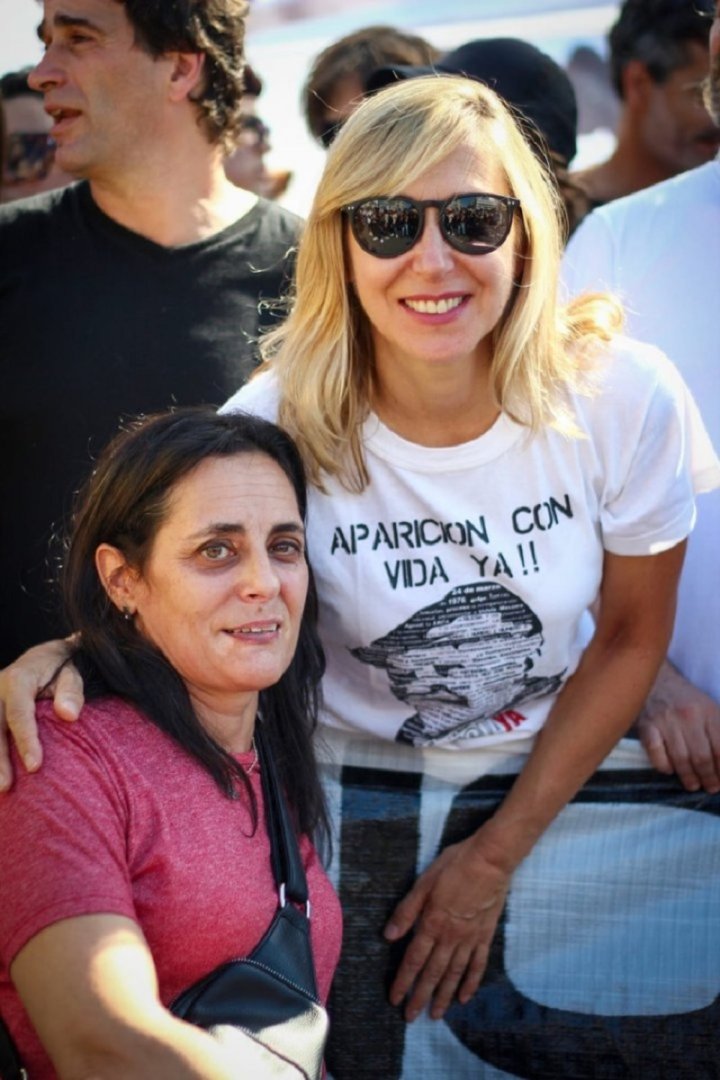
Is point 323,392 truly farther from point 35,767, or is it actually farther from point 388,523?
point 35,767

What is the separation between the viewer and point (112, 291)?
10.7 ft

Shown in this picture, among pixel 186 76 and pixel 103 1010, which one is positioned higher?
pixel 186 76

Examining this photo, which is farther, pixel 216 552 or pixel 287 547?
pixel 287 547

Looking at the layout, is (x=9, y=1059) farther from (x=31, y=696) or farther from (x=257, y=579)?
(x=257, y=579)

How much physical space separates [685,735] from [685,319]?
838 millimetres

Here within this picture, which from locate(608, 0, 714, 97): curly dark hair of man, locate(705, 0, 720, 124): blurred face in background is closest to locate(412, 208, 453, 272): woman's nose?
locate(705, 0, 720, 124): blurred face in background

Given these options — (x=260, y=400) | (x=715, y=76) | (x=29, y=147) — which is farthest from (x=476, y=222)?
(x=29, y=147)

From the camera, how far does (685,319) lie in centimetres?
304

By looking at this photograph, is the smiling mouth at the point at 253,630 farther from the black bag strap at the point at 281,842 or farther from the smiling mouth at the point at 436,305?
the smiling mouth at the point at 436,305

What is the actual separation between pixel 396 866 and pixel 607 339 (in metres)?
1.08

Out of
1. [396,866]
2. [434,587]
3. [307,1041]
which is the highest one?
[434,587]

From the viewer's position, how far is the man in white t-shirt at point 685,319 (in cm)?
291

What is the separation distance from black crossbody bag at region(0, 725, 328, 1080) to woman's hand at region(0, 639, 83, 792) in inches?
14.6

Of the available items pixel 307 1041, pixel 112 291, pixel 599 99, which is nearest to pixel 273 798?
pixel 307 1041
